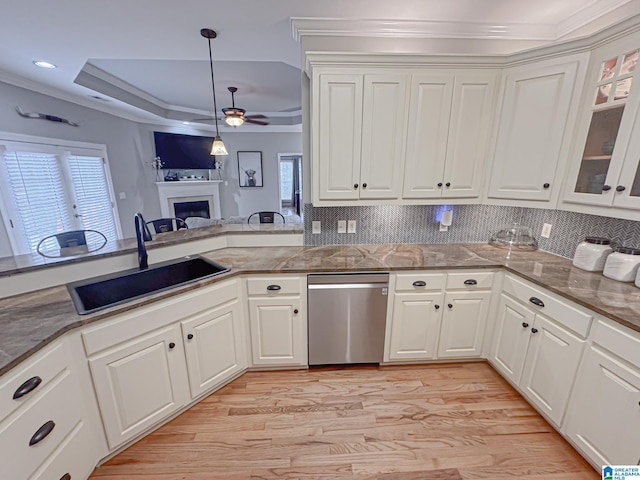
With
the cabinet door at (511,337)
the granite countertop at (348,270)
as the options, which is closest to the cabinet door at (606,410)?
the granite countertop at (348,270)

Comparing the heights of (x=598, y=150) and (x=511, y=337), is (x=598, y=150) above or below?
above

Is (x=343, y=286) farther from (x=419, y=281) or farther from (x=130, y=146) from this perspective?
(x=130, y=146)

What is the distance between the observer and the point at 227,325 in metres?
1.90

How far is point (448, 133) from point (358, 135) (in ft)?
2.26

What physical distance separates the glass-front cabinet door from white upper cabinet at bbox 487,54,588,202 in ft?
0.25

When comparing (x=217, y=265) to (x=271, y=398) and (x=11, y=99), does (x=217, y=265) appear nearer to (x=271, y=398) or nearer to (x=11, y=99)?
(x=271, y=398)

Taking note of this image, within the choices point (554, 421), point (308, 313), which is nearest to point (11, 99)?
point (308, 313)

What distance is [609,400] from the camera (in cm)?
130

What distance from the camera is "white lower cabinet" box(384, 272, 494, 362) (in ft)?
6.64

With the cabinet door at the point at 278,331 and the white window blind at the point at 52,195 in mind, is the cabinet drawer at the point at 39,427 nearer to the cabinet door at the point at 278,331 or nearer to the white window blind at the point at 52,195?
the cabinet door at the point at 278,331

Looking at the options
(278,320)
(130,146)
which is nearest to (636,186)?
(278,320)

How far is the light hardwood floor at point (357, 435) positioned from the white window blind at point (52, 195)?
291cm

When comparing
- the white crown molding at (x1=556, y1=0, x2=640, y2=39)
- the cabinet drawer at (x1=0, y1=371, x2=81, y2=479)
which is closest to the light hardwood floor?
the cabinet drawer at (x1=0, y1=371, x2=81, y2=479)

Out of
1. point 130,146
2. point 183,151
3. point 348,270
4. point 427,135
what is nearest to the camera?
point 348,270
